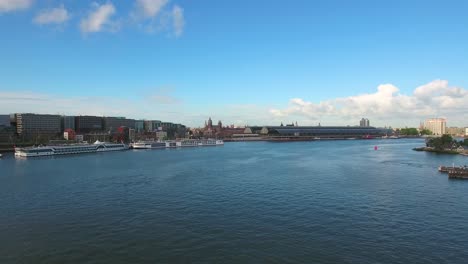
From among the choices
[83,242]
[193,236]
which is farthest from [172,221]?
[83,242]

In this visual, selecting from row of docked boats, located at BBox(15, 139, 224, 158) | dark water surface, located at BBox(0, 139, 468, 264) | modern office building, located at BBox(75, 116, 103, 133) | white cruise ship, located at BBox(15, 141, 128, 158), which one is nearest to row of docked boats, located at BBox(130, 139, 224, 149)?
row of docked boats, located at BBox(15, 139, 224, 158)

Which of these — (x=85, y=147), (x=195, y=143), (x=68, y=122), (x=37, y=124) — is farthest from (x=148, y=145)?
(x=68, y=122)

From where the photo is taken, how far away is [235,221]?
73.0ft

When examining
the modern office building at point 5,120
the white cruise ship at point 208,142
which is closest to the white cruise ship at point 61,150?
Answer: the white cruise ship at point 208,142

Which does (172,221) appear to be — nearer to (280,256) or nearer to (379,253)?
(280,256)

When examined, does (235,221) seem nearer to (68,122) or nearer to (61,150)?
(61,150)

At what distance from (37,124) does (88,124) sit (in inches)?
1220

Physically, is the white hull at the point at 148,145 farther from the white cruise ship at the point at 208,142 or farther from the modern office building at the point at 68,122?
the modern office building at the point at 68,122

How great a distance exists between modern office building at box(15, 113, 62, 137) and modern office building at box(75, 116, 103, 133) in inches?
541

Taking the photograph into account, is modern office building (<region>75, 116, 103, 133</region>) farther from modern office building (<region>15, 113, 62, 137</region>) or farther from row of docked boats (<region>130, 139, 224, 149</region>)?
row of docked boats (<region>130, 139, 224, 149</region>)

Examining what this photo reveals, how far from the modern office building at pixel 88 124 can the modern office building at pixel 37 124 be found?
13.8 meters

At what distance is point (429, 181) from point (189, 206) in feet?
93.0

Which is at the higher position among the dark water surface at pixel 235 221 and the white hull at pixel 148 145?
the white hull at pixel 148 145

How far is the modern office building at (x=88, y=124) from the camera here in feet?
615
